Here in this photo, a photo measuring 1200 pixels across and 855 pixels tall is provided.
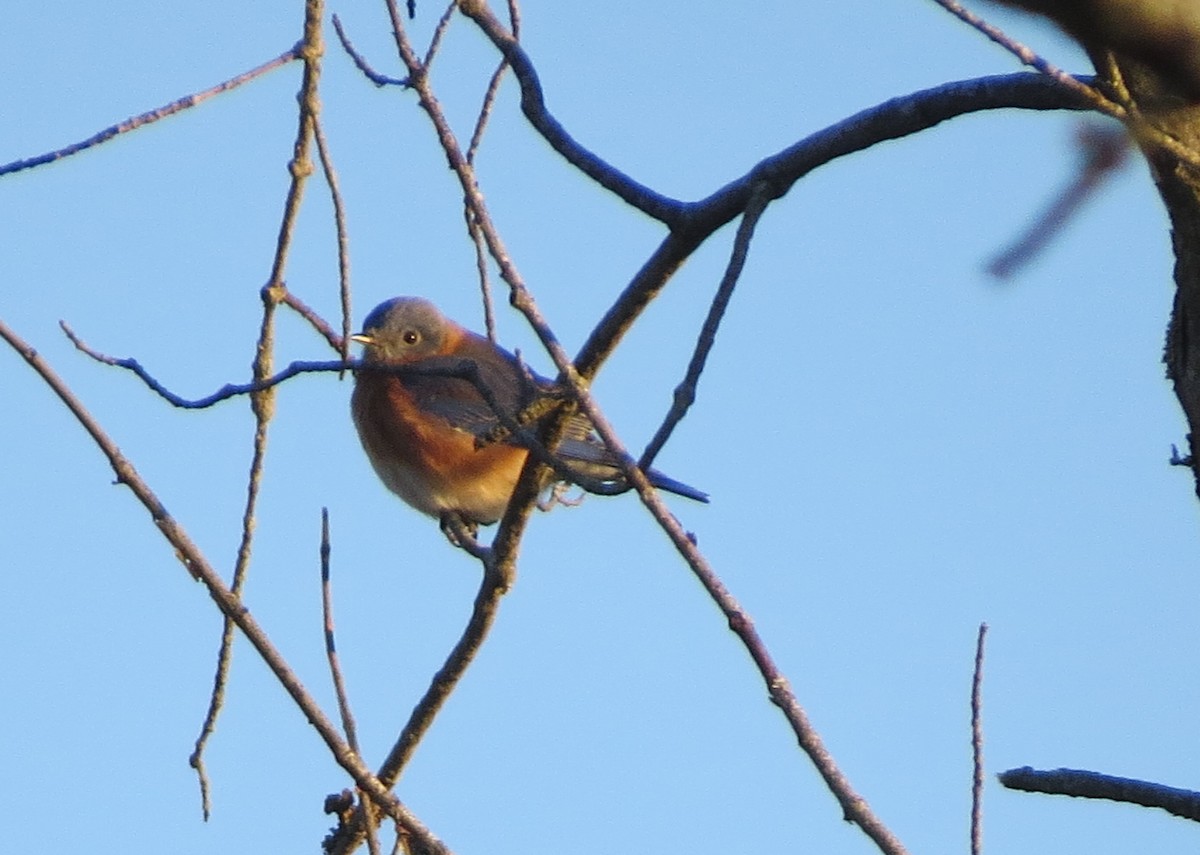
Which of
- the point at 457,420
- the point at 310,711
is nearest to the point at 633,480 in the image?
the point at 310,711

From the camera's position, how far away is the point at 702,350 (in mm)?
2324

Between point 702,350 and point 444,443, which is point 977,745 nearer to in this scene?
point 702,350

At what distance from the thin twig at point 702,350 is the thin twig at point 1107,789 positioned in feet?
2.29

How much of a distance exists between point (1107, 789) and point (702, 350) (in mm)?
863

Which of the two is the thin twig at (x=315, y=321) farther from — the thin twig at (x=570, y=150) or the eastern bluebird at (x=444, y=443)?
the eastern bluebird at (x=444, y=443)

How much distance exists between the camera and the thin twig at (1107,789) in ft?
6.43

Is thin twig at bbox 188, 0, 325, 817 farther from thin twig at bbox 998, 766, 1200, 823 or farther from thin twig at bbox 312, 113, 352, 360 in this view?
thin twig at bbox 998, 766, 1200, 823

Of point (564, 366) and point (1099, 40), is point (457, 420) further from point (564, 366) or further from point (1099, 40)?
point (1099, 40)

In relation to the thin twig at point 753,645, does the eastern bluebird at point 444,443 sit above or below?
above

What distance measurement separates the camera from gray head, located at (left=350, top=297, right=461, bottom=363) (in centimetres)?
884

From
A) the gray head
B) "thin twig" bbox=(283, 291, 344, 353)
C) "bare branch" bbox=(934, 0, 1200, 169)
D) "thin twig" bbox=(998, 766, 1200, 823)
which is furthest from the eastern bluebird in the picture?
"bare branch" bbox=(934, 0, 1200, 169)

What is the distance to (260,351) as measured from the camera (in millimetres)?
3711

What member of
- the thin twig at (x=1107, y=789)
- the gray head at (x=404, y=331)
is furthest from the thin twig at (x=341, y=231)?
the gray head at (x=404, y=331)

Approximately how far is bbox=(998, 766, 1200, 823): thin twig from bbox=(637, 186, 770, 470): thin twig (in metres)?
0.70
